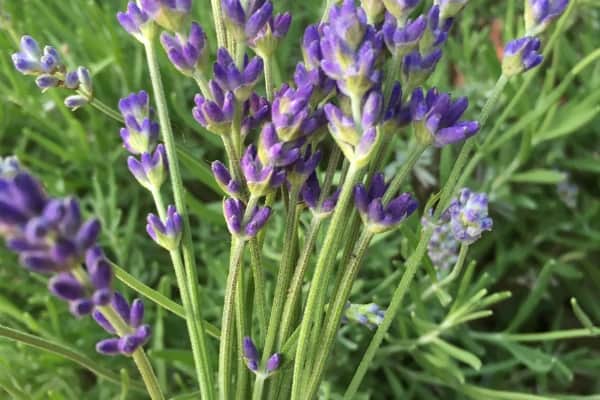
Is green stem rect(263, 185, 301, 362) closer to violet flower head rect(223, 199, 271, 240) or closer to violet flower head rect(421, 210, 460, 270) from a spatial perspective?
violet flower head rect(223, 199, 271, 240)

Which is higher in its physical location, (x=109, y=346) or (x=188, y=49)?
(x=188, y=49)

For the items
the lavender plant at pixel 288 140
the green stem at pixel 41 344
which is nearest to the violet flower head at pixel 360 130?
the lavender plant at pixel 288 140

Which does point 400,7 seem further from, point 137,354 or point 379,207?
point 137,354

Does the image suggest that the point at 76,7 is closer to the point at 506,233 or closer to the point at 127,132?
the point at 127,132

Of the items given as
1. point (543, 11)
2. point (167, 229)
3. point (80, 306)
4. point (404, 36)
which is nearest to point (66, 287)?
point (80, 306)

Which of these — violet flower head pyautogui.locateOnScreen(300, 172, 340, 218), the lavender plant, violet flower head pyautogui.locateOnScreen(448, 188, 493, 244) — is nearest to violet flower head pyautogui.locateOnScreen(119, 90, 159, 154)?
the lavender plant
